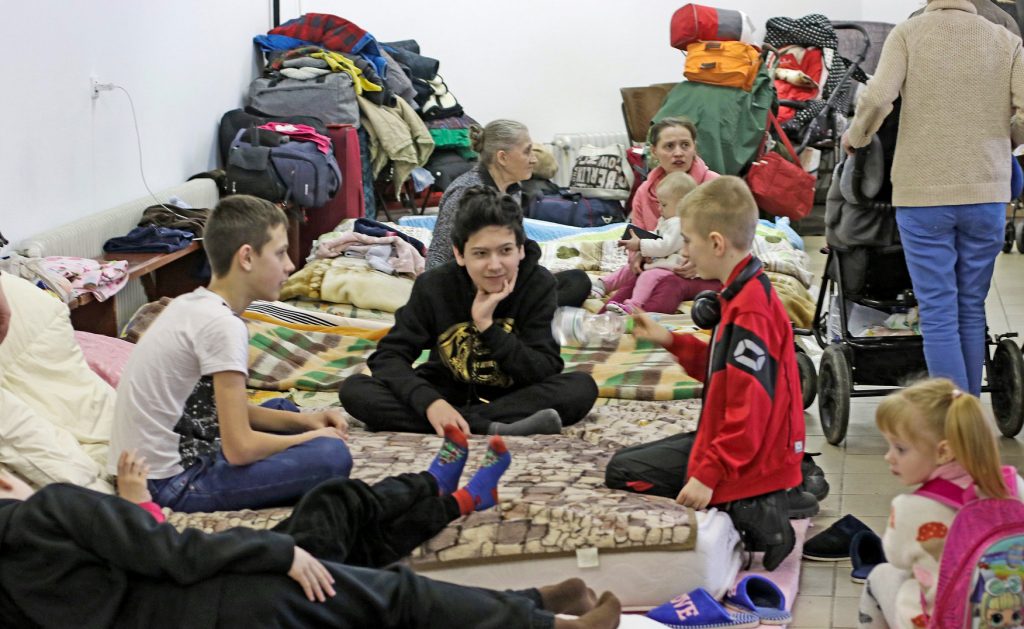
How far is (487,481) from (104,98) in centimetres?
362

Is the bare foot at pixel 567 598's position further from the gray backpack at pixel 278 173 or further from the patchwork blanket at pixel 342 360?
the gray backpack at pixel 278 173

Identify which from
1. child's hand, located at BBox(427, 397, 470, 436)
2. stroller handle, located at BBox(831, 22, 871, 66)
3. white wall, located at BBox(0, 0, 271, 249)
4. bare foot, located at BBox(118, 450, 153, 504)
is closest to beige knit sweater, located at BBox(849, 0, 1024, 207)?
child's hand, located at BBox(427, 397, 470, 436)

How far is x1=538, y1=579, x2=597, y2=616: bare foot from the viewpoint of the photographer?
2625mm

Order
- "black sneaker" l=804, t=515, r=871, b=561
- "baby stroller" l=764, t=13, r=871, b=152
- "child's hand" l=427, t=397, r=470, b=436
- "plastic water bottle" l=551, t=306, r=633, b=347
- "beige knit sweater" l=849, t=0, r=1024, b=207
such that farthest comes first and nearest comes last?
"baby stroller" l=764, t=13, r=871, b=152
"plastic water bottle" l=551, t=306, r=633, b=347
"beige knit sweater" l=849, t=0, r=1024, b=207
"child's hand" l=427, t=397, r=470, b=436
"black sneaker" l=804, t=515, r=871, b=561

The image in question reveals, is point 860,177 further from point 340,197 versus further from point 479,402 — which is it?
point 340,197

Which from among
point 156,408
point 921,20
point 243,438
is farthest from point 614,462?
point 921,20

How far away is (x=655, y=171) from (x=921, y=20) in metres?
1.88

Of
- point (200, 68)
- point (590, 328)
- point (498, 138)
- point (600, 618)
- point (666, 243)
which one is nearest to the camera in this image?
point (600, 618)

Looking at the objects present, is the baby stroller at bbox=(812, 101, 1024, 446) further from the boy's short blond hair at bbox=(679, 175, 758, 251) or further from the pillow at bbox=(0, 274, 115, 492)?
the pillow at bbox=(0, 274, 115, 492)

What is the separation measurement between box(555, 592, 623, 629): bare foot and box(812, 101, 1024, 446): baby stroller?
182 centimetres

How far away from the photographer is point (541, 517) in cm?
297

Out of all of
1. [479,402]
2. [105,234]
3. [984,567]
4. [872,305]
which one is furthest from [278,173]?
[984,567]

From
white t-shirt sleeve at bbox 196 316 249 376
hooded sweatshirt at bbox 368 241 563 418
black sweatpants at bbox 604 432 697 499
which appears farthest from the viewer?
hooded sweatshirt at bbox 368 241 563 418

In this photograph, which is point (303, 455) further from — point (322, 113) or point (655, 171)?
point (322, 113)
